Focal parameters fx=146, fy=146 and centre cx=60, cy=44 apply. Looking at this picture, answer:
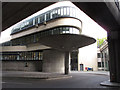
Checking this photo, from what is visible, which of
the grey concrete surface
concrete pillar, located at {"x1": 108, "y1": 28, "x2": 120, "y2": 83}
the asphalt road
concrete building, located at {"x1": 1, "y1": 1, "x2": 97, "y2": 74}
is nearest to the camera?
the asphalt road

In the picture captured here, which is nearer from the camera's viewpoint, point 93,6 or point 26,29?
point 93,6

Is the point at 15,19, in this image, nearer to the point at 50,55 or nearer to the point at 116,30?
the point at 116,30

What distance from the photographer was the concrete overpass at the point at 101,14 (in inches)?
434

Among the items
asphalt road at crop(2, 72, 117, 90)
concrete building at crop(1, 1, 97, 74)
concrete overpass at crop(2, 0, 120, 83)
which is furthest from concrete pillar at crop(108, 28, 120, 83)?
concrete building at crop(1, 1, 97, 74)

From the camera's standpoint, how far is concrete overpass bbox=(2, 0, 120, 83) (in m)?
11.0

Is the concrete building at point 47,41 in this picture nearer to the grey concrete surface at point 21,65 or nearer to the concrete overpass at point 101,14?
the grey concrete surface at point 21,65

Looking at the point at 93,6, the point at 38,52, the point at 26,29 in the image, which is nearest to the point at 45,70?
the point at 38,52

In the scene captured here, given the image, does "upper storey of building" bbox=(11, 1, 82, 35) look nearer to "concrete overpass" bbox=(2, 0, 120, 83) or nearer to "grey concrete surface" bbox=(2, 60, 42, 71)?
"grey concrete surface" bbox=(2, 60, 42, 71)

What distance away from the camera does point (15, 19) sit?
15.9 metres

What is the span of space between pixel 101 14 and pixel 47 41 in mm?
16418

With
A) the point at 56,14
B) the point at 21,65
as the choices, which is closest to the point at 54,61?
the point at 56,14

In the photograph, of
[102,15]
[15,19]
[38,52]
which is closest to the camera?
[102,15]

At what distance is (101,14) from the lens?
1216cm

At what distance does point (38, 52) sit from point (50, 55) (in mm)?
8282
